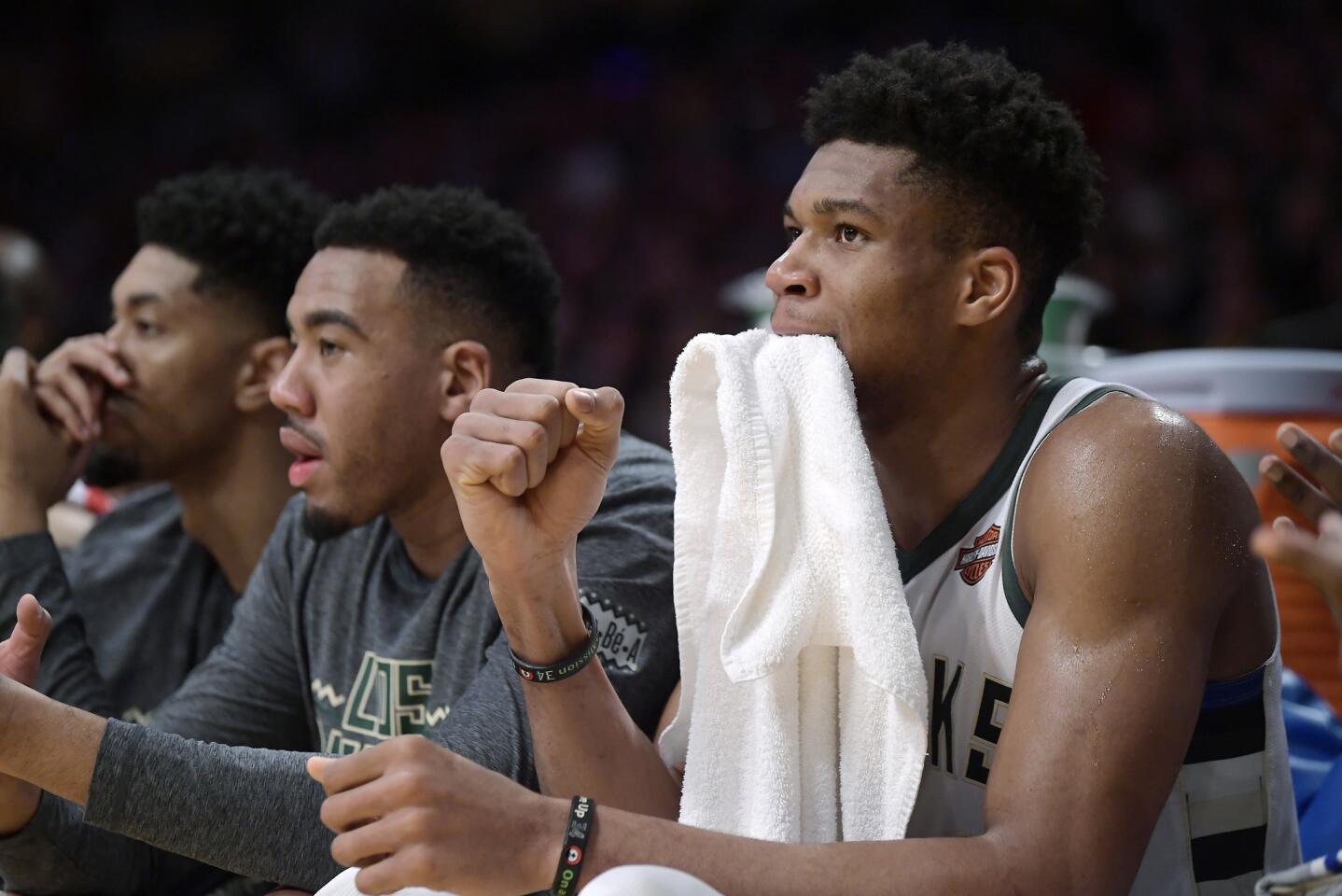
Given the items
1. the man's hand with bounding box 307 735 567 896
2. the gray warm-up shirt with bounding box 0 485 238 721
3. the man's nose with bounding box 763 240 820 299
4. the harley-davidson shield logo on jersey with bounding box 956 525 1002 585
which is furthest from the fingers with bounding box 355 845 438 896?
the gray warm-up shirt with bounding box 0 485 238 721

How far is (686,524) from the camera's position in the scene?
1620 mm

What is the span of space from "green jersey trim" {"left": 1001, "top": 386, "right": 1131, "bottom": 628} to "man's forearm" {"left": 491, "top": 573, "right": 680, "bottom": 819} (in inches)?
17.5

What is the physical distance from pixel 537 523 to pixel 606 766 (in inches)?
11.2

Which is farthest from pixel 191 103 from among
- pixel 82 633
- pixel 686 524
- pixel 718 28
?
pixel 686 524

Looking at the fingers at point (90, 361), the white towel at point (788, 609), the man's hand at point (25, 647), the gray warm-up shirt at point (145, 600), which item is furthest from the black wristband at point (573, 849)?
the fingers at point (90, 361)

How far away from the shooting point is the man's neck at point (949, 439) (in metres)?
1.69

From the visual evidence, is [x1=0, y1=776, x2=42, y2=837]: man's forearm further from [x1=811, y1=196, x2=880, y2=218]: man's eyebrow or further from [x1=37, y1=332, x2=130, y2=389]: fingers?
[x1=811, y1=196, x2=880, y2=218]: man's eyebrow

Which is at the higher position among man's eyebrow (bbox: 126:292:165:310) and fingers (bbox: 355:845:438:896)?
man's eyebrow (bbox: 126:292:165:310)

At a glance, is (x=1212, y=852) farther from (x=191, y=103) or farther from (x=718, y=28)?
(x=191, y=103)

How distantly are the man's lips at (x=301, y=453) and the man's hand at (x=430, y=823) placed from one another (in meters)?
0.86

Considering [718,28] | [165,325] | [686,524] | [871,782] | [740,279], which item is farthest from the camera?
[718,28]

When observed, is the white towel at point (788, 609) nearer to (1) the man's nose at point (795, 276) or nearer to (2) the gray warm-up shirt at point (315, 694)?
(1) the man's nose at point (795, 276)

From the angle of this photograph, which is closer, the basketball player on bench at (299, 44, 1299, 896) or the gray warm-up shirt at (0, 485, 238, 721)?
the basketball player on bench at (299, 44, 1299, 896)

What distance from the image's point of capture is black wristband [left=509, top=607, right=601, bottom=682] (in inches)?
62.2
